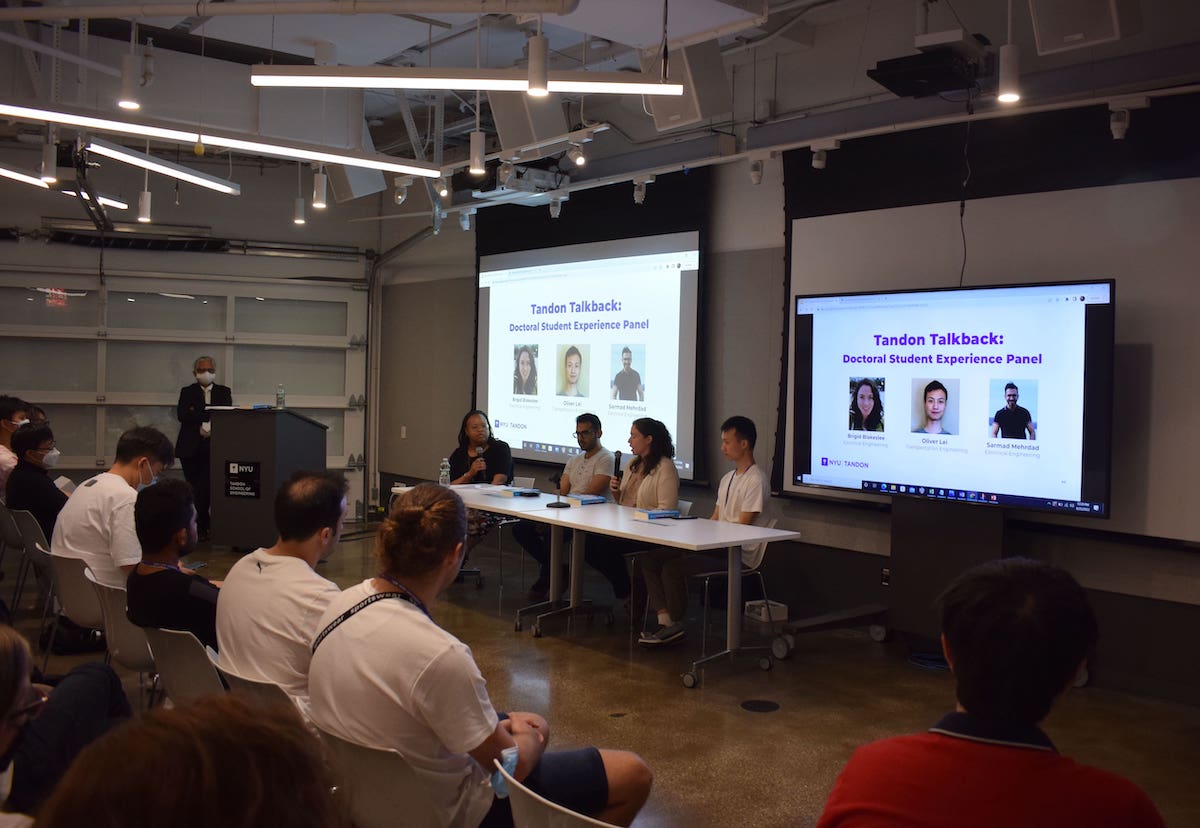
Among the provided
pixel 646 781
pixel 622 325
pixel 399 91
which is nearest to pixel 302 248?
pixel 399 91

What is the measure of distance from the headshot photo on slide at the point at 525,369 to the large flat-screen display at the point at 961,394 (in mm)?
2839

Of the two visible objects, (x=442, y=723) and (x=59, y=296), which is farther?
(x=59, y=296)

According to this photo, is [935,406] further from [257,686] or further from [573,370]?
[257,686]

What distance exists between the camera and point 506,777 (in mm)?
1911

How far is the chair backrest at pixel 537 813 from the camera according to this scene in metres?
1.72

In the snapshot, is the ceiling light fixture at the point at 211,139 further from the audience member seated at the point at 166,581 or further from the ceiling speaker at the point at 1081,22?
the ceiling speaker at the point at 1081,22

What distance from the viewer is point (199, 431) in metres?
9.03

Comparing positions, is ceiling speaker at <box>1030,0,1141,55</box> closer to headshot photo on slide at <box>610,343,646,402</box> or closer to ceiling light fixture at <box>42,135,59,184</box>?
headshot photo on slide at <box>610,343,646,402</box>

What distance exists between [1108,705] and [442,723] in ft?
13.2

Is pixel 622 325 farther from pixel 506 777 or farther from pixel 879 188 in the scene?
pixel 506 777

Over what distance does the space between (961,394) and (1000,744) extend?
4.23 m

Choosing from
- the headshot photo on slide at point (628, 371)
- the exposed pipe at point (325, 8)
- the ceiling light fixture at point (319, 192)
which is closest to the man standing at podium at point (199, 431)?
the ceiling light fixture at point (319, 192)

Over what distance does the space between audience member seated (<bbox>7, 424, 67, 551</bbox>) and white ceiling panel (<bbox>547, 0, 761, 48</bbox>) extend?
3.49 metres

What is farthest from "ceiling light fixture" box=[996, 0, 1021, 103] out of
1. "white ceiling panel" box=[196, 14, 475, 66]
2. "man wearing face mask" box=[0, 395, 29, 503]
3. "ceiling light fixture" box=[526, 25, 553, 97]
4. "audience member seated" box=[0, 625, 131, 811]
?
"man wearing face mask" box=[0, 395, 29, 503]
